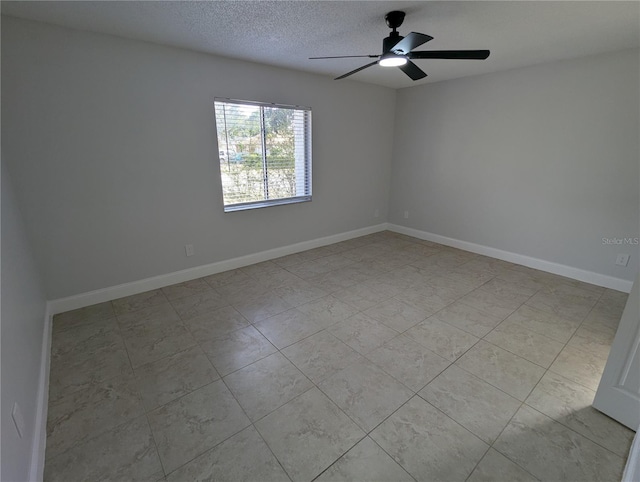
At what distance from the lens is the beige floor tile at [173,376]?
69.0 inches

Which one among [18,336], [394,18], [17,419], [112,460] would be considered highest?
[394,18]

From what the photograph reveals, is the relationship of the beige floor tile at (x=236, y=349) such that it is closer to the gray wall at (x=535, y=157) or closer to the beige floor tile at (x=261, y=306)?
the beige floor tile at (x=261, y=306)

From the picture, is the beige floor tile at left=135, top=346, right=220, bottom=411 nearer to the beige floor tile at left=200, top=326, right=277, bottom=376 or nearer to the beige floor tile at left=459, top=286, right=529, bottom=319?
the beige floor tile at left=200, top=326, right=277, bottom=376

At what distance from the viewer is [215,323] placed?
2.47 m

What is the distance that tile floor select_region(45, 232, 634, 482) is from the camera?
1389 mm

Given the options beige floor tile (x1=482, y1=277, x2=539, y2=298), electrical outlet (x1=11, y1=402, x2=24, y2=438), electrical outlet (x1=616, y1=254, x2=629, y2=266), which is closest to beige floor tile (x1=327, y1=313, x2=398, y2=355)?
beige floor tile (x1=482, y1=277, x2=539, y2=298)

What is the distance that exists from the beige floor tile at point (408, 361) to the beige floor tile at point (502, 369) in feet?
0.60

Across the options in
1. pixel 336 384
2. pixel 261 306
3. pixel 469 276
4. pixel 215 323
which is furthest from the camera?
pixel 469 276

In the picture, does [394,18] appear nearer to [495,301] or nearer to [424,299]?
[424,299]

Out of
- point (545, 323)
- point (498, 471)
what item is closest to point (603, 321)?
point (545, 323)

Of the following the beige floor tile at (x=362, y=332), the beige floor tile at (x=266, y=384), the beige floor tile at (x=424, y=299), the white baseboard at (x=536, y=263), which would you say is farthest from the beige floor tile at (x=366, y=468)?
the white baseboard at (x=536, y=263)

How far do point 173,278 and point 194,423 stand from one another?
1.90 metres

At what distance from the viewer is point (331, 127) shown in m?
4.02

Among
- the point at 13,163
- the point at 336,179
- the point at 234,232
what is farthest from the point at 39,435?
the point at 336,179
